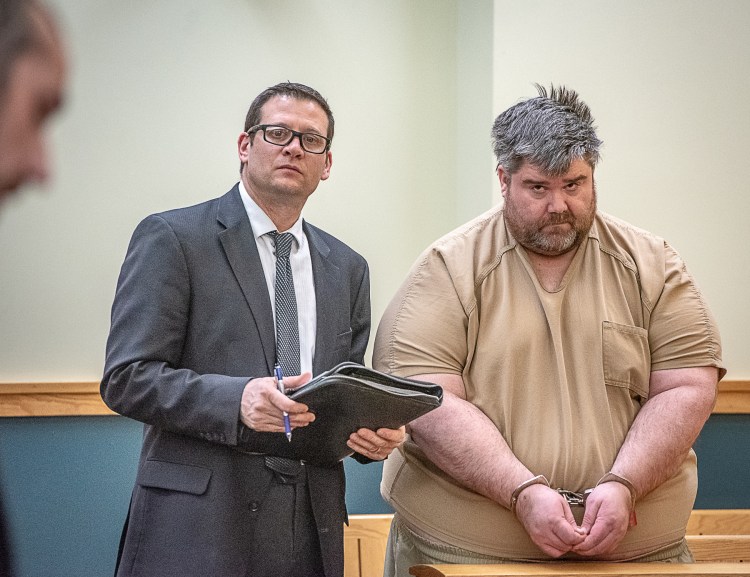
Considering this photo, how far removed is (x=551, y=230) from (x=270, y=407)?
959mm

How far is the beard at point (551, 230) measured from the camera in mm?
2455

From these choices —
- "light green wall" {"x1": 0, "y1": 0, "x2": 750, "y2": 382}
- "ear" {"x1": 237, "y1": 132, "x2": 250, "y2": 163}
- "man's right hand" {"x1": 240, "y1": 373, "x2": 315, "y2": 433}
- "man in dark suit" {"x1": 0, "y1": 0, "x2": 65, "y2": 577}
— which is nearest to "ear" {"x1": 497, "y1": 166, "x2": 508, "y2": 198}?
"ear" {"x1": 237, "y1": 132, "x2": 250, "y2": 163}

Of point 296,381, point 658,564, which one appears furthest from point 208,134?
point 658,564

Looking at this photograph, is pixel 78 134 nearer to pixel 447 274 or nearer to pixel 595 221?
pixel 447 274

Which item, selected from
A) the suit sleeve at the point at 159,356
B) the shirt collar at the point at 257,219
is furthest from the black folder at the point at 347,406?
the shirt collar at the point at 257,219

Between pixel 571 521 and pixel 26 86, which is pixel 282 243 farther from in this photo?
pixel 26 86

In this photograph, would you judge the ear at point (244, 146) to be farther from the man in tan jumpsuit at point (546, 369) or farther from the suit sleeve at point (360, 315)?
the man in tan jumpsuit at point (546, 369)

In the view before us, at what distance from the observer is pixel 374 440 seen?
205cm

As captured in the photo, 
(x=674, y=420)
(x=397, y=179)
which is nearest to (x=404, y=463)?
(x=674, y=420)

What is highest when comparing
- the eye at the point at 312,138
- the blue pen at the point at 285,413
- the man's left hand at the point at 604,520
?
the eye at the point at 312,138

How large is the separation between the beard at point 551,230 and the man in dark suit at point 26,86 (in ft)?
6.70

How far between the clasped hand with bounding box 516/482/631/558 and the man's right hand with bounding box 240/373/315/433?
2.08ft

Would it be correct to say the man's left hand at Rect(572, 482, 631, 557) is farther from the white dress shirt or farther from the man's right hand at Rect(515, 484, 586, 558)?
the white dress shirt

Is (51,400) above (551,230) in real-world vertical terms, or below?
below
